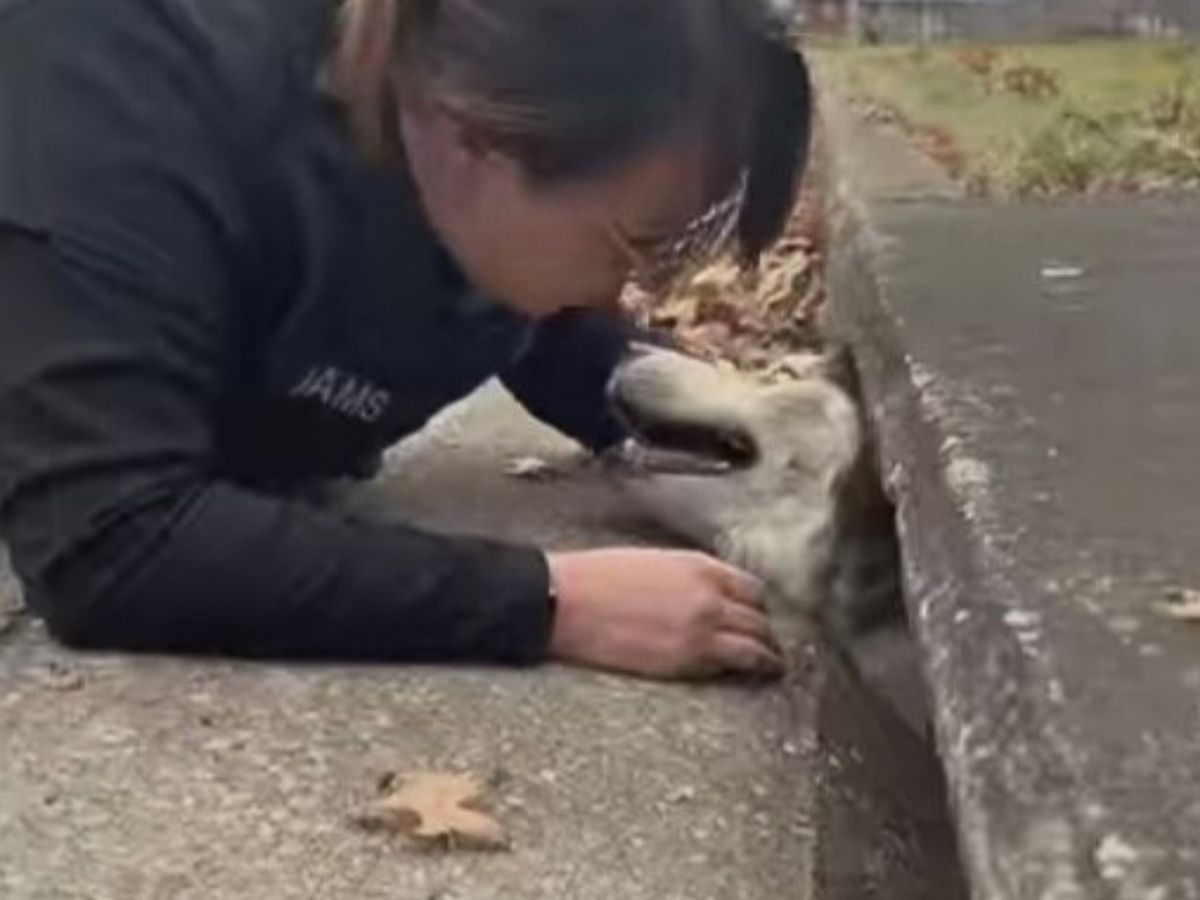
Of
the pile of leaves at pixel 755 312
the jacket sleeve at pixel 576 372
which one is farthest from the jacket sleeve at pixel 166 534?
the pile of leaves at pixel 755 312

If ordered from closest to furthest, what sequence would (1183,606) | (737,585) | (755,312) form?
1. (1183,606)
2. (737,585)
3. (755,312)

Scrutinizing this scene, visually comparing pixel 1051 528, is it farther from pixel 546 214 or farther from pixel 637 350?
pixel 637 350

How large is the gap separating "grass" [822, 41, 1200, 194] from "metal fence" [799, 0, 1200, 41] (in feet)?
0.97

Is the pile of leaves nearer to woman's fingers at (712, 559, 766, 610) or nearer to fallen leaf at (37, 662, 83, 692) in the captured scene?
woman's fingers at (712, 559, 766, 610)

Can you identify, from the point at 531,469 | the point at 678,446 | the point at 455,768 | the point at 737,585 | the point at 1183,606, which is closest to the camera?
the point at 1183,606

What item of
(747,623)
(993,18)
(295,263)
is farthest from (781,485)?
(993,18)

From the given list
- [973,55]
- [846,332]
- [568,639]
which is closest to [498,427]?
[846,332]

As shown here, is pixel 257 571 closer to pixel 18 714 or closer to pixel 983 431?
pixel 18 714

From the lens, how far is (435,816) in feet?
8.67

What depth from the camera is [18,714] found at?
2.94 metres

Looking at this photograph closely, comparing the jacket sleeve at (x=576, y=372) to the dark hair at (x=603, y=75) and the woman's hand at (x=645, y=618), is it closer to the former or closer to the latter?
the woman's hand at (x=645, y=618)

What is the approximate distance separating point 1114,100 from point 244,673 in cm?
570

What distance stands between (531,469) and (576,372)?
150mm

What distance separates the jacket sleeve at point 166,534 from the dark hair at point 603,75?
34cm
